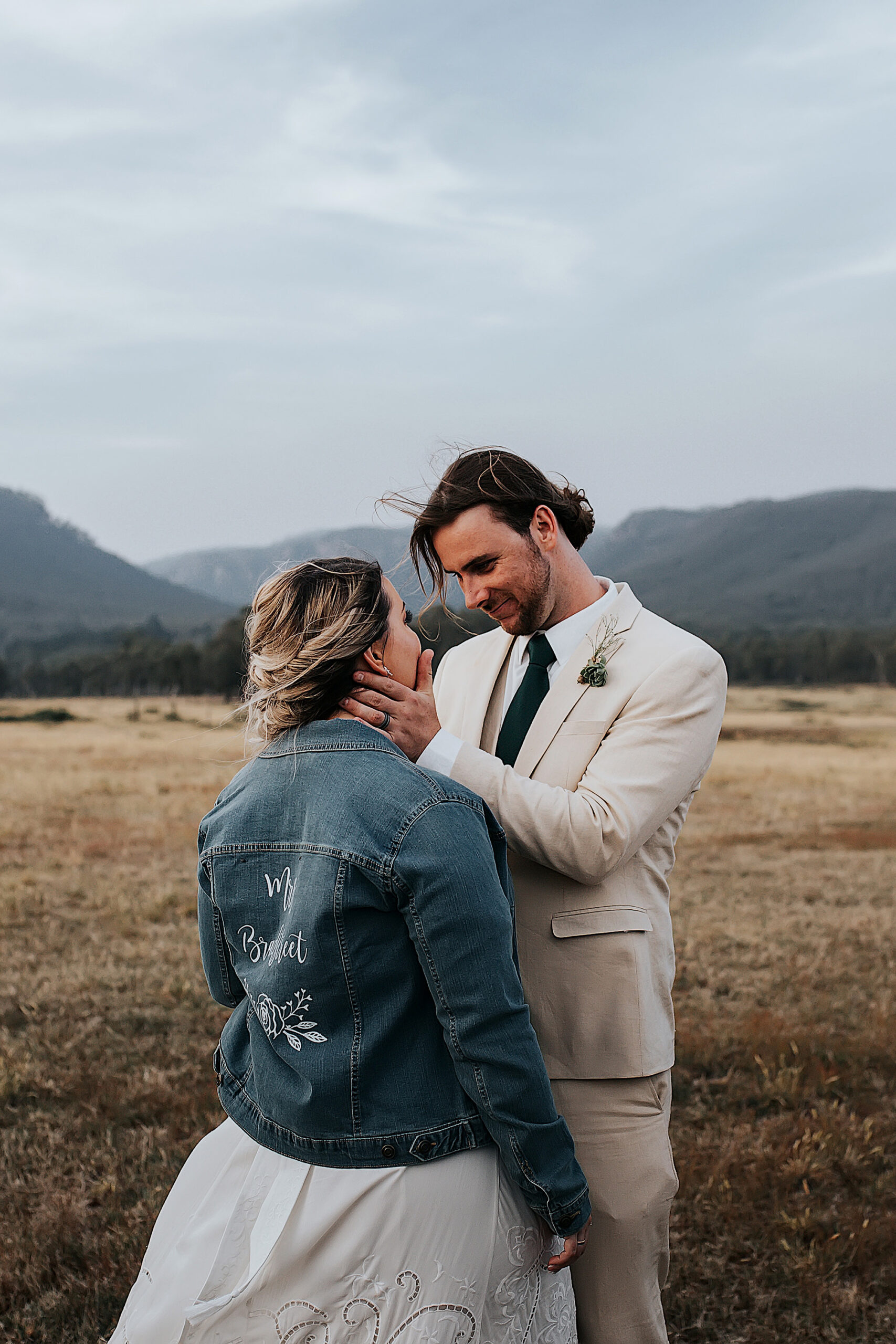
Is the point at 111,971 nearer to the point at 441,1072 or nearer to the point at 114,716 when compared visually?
the point at 441,1072

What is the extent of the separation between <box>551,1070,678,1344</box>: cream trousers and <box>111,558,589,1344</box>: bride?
0.45 meters

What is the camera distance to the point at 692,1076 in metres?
6.15

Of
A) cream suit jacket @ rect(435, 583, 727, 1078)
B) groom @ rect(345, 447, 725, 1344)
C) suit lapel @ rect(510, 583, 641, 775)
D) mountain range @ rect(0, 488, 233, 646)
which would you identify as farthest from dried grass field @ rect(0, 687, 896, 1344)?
mountain range @ rect(0, 488, 233, 646)

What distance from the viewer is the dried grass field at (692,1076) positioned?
4039mm

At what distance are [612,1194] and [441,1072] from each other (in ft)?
2.97

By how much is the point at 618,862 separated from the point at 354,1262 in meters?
1.06

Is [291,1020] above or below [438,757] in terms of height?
below

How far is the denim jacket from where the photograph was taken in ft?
6.19

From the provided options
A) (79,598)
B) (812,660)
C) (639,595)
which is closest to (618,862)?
(812,660)

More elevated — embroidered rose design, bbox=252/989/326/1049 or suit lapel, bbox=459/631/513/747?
suit lapel, bbox=459/631/513/747

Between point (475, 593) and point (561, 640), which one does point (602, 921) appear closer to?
point (561, 640)

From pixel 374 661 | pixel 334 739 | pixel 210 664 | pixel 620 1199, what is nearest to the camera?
pixel 334 739

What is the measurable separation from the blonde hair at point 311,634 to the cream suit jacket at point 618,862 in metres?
0.57

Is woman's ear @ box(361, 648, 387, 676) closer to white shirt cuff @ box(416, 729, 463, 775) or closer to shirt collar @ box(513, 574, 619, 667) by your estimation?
white shirt cuff @ box(416, 729, 463, 775)
